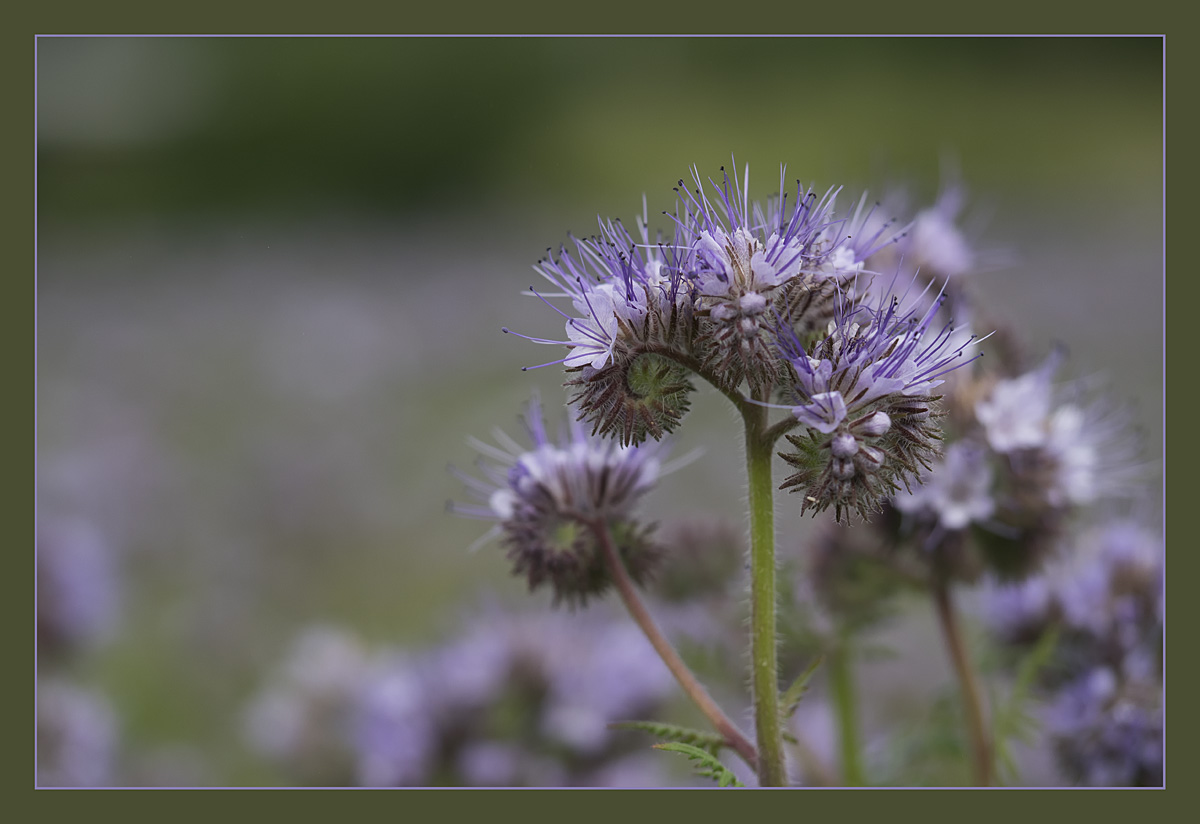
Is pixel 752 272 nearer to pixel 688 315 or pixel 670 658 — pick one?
pixel 688 315

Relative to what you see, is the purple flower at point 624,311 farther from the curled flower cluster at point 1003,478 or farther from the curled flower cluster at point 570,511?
the curled flower cluster at point 1003,478

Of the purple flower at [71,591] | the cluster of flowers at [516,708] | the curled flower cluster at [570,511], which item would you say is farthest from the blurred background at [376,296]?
the curled flower cluster at [570,511]

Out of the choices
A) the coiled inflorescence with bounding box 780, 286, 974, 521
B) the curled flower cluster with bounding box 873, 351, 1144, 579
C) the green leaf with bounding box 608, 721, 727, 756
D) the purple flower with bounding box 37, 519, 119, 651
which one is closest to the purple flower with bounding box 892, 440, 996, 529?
the curled flower cluster with bounding box 873, 351, 1144, 579

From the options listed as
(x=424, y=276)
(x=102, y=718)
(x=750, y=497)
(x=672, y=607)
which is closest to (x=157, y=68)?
(x=102, y=718)

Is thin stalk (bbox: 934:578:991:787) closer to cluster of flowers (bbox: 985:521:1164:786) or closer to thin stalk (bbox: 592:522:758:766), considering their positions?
cluster of flowers (bbox: 985:521:1164:786)

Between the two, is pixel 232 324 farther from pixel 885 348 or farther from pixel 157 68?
pixel 885 348

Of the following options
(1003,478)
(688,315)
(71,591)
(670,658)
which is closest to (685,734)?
(670,658)
